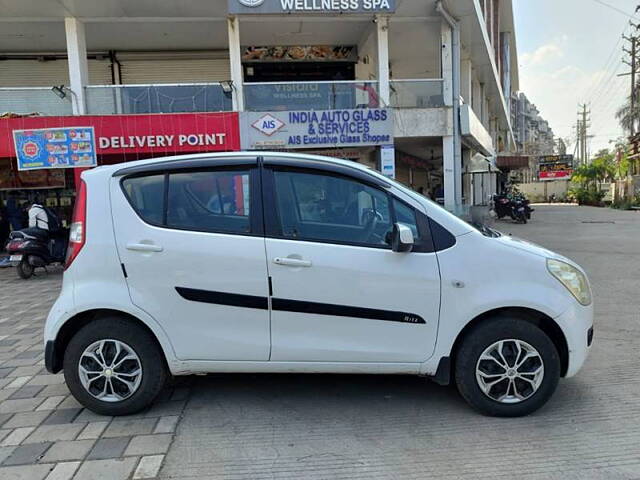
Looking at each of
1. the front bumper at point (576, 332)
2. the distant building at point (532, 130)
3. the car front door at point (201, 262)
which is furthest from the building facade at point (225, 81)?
the distant building at point (532, 130)

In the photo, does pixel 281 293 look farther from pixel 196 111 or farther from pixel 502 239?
pixel 196 111

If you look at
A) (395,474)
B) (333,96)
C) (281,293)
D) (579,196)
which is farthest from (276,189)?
(579,196)

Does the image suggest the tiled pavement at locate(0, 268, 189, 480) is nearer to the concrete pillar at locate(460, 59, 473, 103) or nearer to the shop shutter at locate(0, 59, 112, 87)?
the shop shutter at locate(0, 59, 112, 87)

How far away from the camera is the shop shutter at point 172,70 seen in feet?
51.6

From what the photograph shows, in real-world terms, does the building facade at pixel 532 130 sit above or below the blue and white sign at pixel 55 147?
above

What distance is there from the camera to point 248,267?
10.5ft

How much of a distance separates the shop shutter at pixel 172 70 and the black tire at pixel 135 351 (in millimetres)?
14231

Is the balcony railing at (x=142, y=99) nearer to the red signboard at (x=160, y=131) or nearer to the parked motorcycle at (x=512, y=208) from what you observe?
the red signboard at (x=160, y=131)

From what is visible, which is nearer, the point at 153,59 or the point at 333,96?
the point at 333,96

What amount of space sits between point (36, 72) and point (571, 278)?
57.1ft

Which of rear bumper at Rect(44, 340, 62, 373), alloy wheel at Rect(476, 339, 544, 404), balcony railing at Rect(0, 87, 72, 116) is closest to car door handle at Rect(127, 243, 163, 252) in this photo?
rear bumper at Rect(44, 340, 62, 373)

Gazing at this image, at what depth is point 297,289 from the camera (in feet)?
10.5

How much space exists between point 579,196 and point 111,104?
3944cm

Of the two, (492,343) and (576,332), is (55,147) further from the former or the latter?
(576,332)
